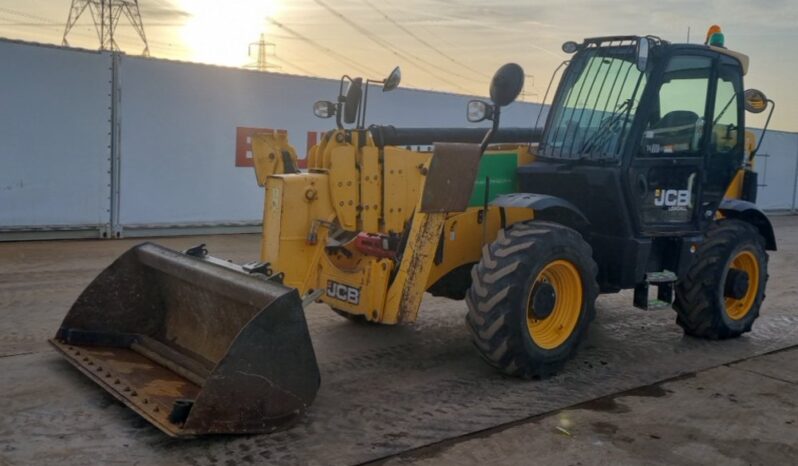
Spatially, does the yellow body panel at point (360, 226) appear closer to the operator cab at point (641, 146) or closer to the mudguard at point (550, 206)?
the mudguard at point (550, 206)

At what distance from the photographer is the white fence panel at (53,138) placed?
10492mm

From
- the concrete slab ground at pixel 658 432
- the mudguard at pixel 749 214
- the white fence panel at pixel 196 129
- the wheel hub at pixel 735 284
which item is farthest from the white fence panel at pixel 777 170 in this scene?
the concrete slab ground at pixel 658 432

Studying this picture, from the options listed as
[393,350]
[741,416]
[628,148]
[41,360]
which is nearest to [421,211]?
[393,350]

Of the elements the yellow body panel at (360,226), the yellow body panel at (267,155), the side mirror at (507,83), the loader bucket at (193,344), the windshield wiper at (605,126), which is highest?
the side mirror at (507,83)

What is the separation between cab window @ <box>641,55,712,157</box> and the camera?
5977mm

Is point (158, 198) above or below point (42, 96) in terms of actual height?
below

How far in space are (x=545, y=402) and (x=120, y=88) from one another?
8.73 m

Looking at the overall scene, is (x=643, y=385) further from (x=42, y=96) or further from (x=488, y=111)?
(x=42, y=96)

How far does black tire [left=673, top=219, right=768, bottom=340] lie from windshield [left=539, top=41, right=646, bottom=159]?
131 cm

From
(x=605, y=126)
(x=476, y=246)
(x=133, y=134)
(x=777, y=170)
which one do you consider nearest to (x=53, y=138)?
(x=133, y=134)

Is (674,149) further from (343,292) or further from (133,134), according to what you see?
(133,134)

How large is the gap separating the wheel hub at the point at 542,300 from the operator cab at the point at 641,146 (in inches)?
36.0

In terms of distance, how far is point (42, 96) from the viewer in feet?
35.0

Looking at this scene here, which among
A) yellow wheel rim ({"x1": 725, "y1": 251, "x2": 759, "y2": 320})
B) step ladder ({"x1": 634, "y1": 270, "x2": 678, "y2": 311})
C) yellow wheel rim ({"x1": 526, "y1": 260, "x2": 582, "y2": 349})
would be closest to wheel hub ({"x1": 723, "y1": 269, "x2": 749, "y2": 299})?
yellow wheel rim ({"x1": 725, "y1": 251, "x2": 759, "y2": 320})
